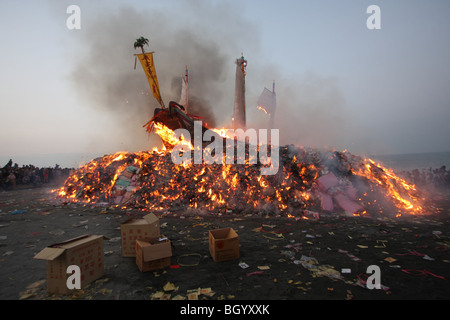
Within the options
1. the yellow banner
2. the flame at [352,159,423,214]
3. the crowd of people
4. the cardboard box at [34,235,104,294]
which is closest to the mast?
the yellow banner

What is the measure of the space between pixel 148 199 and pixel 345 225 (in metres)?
8.81

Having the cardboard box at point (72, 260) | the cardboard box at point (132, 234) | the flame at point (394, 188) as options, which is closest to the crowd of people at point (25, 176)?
the cardboard box at point (132, 234)

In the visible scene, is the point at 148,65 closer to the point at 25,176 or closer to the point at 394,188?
the point at 394,188

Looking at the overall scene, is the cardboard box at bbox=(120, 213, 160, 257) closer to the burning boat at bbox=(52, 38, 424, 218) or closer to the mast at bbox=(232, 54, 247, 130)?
the burning boat at bbox=(52, 38, 424, 218)

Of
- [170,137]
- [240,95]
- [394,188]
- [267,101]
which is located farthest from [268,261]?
[240,95]

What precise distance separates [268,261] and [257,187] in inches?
234

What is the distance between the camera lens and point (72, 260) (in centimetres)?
349

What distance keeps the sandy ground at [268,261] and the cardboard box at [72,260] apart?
158mm

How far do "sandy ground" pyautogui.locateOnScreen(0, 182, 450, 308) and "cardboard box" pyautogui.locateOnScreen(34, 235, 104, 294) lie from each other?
158 millimetres

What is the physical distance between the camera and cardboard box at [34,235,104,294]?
11.1 feet

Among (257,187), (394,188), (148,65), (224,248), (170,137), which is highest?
(148,65)
